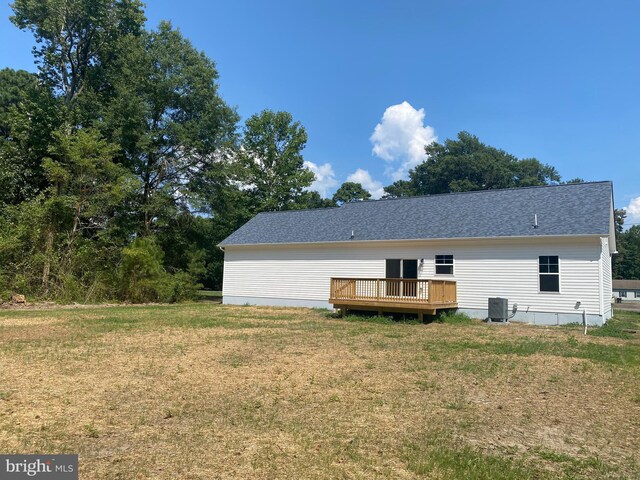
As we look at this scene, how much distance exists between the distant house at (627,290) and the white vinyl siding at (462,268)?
53.1 meters

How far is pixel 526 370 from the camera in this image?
7438 millimetres

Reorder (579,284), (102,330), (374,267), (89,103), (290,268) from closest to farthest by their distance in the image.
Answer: (102,330) < (579,284) < (374,267) < (290,268) < (89,103)

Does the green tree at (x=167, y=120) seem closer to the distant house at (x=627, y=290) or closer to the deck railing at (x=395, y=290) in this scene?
the deck railing at (x=395, y=290)

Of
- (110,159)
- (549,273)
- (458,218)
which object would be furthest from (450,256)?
(110,159)

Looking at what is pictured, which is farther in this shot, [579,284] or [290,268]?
[290,268]

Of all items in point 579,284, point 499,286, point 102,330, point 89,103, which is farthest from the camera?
point 89,103

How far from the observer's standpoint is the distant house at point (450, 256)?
14.2 metres

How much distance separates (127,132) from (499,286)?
21.6 m

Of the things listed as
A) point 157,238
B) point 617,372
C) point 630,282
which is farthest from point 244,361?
point 630,282

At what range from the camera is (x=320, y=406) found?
5293 mm

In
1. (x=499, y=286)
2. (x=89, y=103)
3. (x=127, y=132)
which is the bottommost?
(x=499, y=286)

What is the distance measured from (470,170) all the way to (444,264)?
42314 millimetres

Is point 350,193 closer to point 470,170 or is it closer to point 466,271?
point 470,170

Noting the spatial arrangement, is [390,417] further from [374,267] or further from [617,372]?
[374,267]
